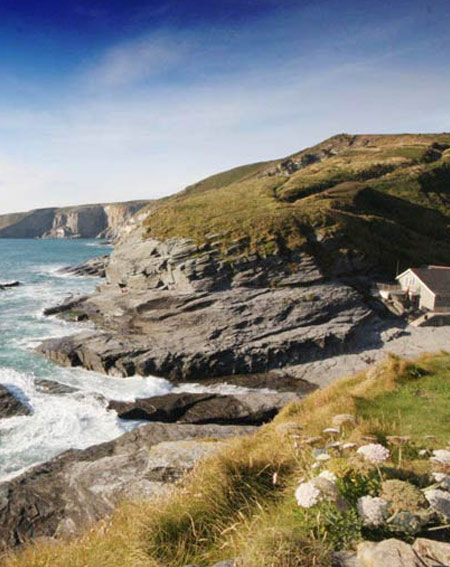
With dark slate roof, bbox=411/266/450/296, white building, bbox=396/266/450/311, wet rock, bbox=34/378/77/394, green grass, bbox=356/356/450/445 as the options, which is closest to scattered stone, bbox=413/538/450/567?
green grass, bbox=356/356/450/445

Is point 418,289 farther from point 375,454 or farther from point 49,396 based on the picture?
point 375,454

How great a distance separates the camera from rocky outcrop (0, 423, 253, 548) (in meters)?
8.97

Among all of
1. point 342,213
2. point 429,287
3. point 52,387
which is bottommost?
point 52,387

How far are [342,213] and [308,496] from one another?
5603 centimetres

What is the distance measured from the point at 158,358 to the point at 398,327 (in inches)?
854

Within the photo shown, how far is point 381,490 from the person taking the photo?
5.07m

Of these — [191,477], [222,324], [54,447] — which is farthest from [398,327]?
[191,477]

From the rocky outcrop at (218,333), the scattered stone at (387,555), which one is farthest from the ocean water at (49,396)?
the scattered stone at (387,555)

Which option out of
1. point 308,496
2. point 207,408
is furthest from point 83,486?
point 207,408

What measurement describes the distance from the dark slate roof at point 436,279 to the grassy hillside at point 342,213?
7.82 meters

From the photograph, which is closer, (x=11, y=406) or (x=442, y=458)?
(x=442, y=458)

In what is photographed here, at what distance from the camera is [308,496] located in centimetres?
438

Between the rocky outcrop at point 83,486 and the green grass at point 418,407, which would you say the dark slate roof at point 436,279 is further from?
the rocky outcrop at point 83,486

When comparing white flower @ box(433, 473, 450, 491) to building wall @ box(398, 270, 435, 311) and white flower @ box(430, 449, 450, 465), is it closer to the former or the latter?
white flower @ box(430, 449, 450, 465)
